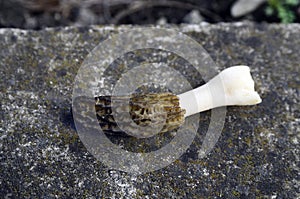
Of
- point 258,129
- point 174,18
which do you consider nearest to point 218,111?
point 258,129

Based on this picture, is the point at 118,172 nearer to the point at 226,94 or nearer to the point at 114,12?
the point at 226,94

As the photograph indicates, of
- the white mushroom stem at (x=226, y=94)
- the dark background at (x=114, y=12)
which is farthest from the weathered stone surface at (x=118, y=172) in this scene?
the dark background at (x=114, y=12)

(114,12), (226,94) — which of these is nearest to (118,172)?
(226,94)

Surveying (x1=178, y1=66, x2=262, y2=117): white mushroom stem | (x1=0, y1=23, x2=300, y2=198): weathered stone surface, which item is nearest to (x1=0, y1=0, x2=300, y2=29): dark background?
(x1=0, y1=23, x2=300, y2=198): weathered stone surface

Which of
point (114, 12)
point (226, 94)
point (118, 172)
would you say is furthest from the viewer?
point (114, 12)

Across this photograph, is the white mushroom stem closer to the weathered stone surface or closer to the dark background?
the weathered stone surface

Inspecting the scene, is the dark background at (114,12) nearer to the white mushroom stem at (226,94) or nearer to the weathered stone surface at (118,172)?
the weathered stone surface at (118,172)
